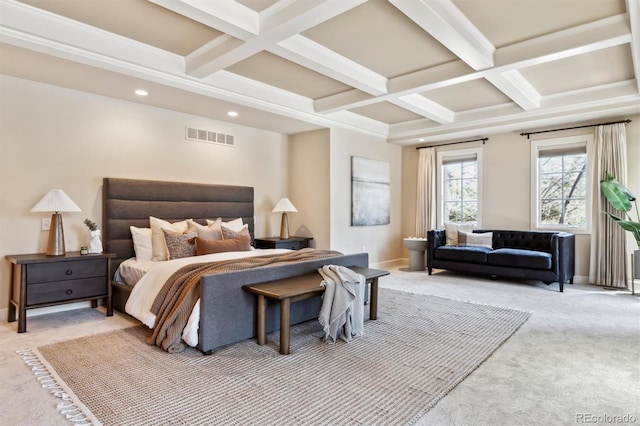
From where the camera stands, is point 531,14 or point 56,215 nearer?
point 531,14

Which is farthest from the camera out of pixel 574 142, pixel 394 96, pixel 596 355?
pixel 574 142

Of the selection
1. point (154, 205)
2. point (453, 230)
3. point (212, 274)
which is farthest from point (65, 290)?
point (453, 230)

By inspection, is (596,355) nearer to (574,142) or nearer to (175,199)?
(574,142)

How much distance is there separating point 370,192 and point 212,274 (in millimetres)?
4517

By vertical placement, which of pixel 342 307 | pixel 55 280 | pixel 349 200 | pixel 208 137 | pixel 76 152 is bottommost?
pixel 342 307

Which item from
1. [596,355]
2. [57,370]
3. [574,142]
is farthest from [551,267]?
[57,370]

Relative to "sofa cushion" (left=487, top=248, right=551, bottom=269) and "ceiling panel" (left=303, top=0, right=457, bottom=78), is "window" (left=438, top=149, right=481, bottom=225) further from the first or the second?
"ceiling panel" (left=303, top=0, right=457, bottom=78)

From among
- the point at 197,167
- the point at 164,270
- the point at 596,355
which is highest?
the point at 197,167

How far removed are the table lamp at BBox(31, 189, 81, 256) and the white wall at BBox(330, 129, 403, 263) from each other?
370cm

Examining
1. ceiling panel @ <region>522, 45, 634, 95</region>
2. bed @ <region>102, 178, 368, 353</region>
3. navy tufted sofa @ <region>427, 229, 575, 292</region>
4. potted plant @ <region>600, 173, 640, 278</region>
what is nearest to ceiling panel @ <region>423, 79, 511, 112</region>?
ceiling panel @ <region>522, 45, 634, 95</region>

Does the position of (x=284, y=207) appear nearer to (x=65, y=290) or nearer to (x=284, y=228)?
(x=284, y=228)

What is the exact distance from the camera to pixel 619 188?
5242 millimetres

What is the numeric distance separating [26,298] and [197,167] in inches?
102

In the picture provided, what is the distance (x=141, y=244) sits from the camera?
4461 millimetres
